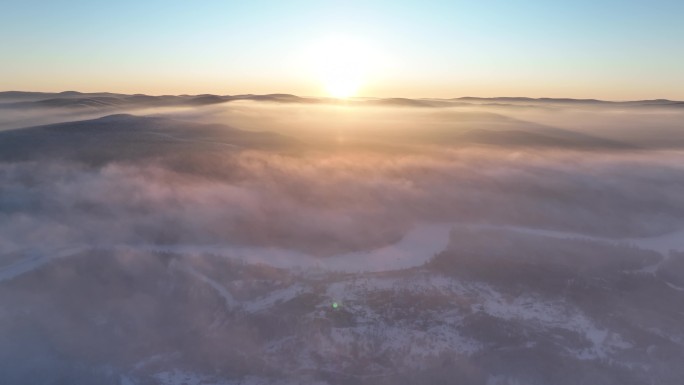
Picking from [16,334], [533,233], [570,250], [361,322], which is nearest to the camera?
[16,334]

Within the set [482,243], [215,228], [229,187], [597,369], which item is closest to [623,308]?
[597,369]

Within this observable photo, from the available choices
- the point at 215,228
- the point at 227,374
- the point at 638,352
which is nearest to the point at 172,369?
the point at 227,374

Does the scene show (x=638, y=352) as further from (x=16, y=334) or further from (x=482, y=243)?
(x=16, y=334)

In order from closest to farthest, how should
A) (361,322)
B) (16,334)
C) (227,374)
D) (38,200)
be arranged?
(227,374)
(16,334)
(361,322)
(38,200)

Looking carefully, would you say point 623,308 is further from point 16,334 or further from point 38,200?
→ point 38,200

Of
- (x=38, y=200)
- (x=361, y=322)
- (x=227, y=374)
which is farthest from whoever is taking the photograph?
(x=38, y=200)

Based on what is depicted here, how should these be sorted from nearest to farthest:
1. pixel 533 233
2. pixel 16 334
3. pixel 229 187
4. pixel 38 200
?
pixel 16 334, pixel 533 233, pixel 38 200, pixel 229 187

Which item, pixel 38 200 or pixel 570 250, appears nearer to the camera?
pixel 570 250

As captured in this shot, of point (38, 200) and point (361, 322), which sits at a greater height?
point (38, 200)

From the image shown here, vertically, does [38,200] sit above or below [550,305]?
above
